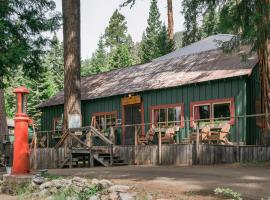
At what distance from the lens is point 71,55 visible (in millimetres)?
19250

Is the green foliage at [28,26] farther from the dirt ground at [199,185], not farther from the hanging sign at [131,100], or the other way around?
the dirt ground at [199,185]

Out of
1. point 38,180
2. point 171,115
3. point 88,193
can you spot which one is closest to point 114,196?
point 88,193

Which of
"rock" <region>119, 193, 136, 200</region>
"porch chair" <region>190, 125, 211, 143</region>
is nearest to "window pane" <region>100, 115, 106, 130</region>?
"porch chair" <region>190, 125, 211, 143</region>

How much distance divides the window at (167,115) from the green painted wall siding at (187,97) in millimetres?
222

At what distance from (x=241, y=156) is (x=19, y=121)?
716cm

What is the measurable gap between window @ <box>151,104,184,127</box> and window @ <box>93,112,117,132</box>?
2.79 m

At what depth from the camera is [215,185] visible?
852 cm

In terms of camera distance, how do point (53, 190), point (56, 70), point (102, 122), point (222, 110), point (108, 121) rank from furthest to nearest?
point (56, 70) < point (102, 122) < point (108, 121) < point (222, 110) < point (53, 190)

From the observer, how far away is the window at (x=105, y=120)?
77.9 ft

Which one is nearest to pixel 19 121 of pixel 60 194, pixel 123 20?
pixel 60 194

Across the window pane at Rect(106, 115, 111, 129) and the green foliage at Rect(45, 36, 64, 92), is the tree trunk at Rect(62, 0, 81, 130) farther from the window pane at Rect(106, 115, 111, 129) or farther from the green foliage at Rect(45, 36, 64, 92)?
the green foliage at Rect(45, 36, 64, 92)

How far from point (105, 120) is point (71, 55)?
19.0 feet

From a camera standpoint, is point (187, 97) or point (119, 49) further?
point (119, 49)

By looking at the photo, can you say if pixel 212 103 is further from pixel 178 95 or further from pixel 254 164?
pixel 254 164
